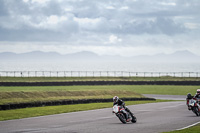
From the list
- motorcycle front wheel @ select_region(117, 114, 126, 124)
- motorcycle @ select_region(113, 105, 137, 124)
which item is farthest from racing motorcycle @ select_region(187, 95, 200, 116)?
motorcycle front wheel @ select_region(117, 114, 126, 124)

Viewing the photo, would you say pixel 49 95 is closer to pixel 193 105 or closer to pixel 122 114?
pixel 193 105

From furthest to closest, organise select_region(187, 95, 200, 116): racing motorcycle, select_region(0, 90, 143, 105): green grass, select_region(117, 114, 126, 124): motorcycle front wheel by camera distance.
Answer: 1. select_region(0, 90, 143, 105): green grass
2. select_region(187, 95, 200, 116): racing motorcycle
3. select_region(117, 114, 126, 124): motorcycle front wheel

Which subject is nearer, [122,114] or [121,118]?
[121,118]

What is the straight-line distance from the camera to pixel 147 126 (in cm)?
1844

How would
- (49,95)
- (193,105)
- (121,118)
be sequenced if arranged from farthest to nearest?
(49,95) < (193,105) < (121,118)

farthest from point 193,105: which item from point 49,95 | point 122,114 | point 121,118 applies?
point 49,95

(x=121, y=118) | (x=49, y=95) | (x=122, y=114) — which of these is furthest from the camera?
(x=49, y=95)

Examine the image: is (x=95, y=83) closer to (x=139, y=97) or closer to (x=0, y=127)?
(x=139, y=97)

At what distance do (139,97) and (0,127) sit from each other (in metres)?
26.6

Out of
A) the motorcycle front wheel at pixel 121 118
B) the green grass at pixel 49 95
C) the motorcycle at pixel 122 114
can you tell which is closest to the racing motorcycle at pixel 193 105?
the motorcycle at pixel 122 114

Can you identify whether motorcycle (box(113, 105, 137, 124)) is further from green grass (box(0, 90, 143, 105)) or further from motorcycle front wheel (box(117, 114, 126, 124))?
green grass (box(0, 90, 143, 105))

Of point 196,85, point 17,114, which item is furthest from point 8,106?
point 196,85

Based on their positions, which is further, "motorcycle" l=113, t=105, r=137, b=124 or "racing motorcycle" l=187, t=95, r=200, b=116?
"racing motorcycle" l=187, t=95, r=200, b=116

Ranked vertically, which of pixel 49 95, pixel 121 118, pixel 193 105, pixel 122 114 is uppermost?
pixel 49 95
